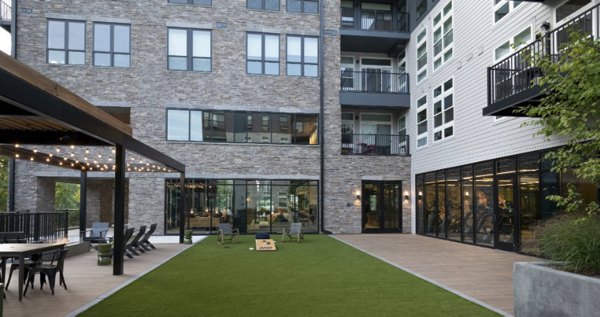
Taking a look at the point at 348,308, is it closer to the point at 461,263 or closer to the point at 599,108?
the point at 599,108

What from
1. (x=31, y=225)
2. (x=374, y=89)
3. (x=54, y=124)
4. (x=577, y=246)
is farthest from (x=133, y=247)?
(x=374, y=89)

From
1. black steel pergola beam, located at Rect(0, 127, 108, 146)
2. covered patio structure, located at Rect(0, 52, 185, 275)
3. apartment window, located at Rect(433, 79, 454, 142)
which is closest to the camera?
covered patio structure, located at Rect(0, 52, 185, 275)

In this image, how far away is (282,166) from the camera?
800 inches

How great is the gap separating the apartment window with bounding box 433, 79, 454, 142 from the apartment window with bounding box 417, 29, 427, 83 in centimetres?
166

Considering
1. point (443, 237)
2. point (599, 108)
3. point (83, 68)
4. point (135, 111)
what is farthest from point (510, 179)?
point (83, 68)

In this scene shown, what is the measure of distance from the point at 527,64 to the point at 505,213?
485 cm

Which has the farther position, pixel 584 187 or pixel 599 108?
pixel 584 187

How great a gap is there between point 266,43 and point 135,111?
6.52m

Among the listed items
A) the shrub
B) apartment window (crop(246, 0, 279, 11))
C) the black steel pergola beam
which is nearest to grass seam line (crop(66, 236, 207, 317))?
the black steel pergola beam

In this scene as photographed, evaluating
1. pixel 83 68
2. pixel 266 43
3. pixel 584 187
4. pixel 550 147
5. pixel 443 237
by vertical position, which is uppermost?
pixel 266 43

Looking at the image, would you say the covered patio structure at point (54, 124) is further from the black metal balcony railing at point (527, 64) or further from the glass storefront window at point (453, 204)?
the glass storefront window at point (453, 204)

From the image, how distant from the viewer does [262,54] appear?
67.4 ft

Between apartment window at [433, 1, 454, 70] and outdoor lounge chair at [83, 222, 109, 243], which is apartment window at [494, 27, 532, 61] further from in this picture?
outdoor lounge chair at [83, 222, 109, 243]

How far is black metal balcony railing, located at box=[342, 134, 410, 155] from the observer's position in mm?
21459
